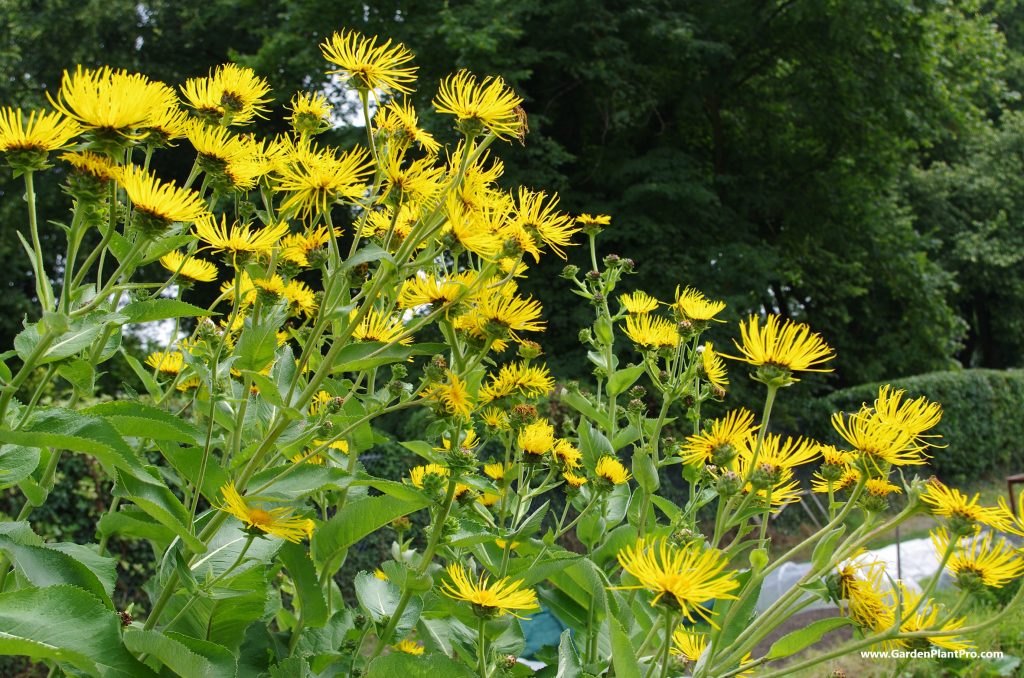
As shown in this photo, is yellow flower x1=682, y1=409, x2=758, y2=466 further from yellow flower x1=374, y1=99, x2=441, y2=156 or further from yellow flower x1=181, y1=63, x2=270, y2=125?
yellow flower x1=181, y1=63, x2=270, y2=125

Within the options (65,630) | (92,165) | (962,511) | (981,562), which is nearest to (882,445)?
(962,511)

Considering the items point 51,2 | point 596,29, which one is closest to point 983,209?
point 596,29

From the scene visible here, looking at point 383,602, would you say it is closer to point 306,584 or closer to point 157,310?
point 306,584

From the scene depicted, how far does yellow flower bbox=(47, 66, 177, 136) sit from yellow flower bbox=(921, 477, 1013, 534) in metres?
1.28

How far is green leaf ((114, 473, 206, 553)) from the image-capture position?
120cm

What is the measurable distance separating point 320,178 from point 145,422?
1.54 feet

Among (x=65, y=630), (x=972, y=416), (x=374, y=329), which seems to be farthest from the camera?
(x=972, y=416)

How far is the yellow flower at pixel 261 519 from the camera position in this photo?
1.20 metres

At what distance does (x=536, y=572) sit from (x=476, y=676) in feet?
0.64

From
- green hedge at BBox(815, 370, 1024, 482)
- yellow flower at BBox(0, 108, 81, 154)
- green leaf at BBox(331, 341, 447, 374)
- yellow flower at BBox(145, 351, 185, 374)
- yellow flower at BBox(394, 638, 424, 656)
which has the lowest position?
green hedge at BBox(815, 370, 1024, 482)

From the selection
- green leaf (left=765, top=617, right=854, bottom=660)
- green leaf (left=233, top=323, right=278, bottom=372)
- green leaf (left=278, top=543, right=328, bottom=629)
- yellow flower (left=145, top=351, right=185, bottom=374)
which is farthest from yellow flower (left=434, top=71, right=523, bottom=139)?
yellow flower (left=145, top=351, right=185, bottom=374)

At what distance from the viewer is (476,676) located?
1.38 meters

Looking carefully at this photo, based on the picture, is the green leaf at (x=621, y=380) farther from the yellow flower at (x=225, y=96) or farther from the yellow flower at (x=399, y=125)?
the yellow flower at (x=225, y=96)

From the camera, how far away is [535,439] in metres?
1.98
